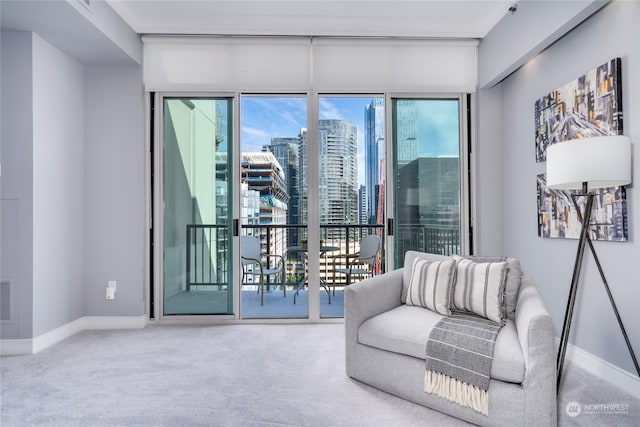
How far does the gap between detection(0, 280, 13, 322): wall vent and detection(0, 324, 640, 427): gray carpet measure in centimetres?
34

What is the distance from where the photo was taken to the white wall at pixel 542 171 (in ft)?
6.64

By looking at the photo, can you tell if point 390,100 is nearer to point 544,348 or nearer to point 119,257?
point 544,348

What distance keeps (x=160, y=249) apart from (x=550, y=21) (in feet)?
12.8

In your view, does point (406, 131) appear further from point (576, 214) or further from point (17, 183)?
point (17, 183)

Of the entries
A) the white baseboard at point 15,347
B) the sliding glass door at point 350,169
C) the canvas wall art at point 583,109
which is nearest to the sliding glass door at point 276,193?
the sliding glass door at point 350,169

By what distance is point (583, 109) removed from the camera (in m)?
2.35

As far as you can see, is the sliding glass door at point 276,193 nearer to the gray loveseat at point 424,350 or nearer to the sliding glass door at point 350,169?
the sliding glass door at point 350,169

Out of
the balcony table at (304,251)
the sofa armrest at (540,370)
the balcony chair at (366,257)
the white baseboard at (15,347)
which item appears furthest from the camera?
the balcony table at (304,251)

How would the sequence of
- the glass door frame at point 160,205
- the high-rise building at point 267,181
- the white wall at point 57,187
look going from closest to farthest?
the white wall at point 57,187, the glass door frame at point 160,205, the high-rise building at point 267,181

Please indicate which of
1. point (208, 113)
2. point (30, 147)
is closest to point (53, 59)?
point (30, 147)

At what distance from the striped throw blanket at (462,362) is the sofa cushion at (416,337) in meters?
0.04

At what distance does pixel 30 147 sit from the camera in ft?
8.99

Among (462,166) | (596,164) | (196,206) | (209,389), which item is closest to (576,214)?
(596,164)

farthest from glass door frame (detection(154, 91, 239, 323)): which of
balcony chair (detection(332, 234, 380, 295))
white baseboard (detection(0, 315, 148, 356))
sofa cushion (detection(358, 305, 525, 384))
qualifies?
sofa cushion (detection(358, 305, 525, 384))
